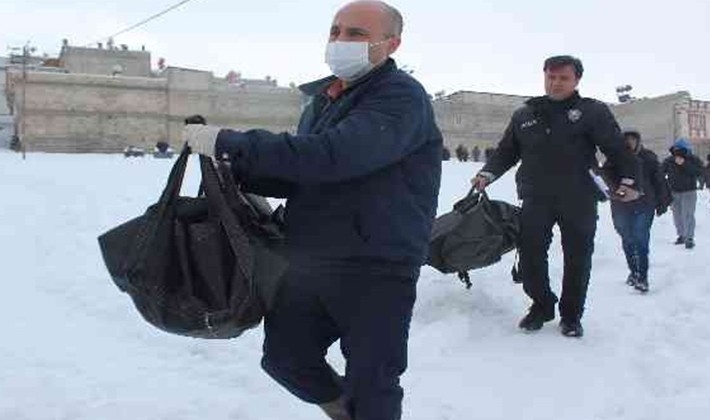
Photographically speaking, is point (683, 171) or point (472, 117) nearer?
point (683, 171)

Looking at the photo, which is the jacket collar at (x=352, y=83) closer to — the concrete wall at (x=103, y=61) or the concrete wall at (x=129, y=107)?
the concrete wall at (x=129, y=107)

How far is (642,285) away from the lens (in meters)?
7.61

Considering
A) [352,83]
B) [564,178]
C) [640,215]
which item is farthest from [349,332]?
[640,215]

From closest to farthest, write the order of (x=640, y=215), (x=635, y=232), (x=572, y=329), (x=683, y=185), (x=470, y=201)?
(x=572, y=329)
(x=470, y=201)
(x=635, y=232)
(x=640, y=215)
(x=683, y=185)

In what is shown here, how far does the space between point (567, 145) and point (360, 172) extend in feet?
10.7

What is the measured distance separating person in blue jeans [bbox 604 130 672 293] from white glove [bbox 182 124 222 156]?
206 inches

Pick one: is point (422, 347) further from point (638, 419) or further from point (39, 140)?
point (39, 140)

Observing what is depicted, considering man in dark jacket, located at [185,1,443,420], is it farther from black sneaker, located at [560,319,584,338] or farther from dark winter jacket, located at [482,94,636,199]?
black sneaker, located at [560,319,584,338]

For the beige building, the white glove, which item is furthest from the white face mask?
the beige building

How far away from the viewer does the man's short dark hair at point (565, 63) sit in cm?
573

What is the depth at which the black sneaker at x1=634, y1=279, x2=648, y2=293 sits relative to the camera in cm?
753

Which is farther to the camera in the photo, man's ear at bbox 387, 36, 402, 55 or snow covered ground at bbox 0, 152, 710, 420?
snow covered ground at bbox 0, 152, 710, 420

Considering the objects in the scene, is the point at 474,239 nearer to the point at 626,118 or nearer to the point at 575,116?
the point at 575,116

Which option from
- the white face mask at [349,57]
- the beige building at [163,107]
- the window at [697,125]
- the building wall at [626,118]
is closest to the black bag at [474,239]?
the white face mask at [349,57]
